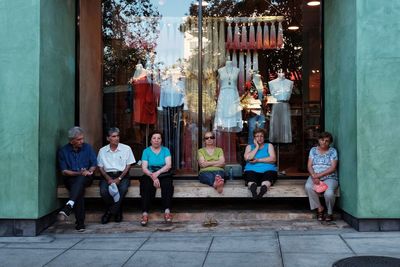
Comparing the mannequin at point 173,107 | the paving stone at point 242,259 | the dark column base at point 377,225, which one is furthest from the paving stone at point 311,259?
the mannequin at point 173,107

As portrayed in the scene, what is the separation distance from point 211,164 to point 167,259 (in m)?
2.26

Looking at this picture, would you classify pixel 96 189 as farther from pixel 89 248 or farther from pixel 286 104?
pixel 286 104

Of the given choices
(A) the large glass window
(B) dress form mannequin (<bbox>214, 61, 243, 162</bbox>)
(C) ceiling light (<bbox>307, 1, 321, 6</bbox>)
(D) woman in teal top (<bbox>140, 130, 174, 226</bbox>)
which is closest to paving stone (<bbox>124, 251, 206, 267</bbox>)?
(D) woman in teal top (<bbox>140, 130, 174, 226</bbox>)

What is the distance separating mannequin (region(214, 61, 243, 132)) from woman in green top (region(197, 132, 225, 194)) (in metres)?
1.01

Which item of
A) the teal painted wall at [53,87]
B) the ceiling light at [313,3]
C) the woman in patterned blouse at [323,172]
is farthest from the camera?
the ceiling light at [313,3]

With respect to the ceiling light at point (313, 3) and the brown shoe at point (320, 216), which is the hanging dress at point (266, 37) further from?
the brown shoe at point (320, 216)

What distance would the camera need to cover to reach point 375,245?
5250 mm

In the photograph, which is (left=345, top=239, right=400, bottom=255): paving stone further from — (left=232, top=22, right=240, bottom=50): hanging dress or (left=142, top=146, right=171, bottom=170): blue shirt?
(left=232, top=22, right=240, bottom=50): hanging dress

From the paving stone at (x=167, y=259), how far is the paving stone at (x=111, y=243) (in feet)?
1.09

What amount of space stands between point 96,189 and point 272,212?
103 inches

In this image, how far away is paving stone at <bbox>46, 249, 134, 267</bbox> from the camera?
4.74m

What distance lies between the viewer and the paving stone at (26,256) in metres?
4.81

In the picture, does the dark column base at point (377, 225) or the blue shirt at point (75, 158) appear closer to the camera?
the dark column base at point (377, 225)

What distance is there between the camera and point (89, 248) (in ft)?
17.6
